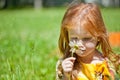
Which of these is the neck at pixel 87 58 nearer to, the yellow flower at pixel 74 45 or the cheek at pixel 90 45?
the cheek at pixel 90 45

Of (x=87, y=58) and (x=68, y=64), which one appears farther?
(x=87, y=58)

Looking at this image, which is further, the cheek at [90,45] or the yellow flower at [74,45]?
→ the cheek at [90,45]

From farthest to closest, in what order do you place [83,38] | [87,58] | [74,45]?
[87,58], [83,38], [74,45]

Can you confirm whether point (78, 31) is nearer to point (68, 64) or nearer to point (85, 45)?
point (85, 45)

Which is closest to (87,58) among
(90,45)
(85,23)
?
(90,45)

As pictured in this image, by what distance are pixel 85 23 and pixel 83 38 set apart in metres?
0.12

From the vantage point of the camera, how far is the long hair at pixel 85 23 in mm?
3496

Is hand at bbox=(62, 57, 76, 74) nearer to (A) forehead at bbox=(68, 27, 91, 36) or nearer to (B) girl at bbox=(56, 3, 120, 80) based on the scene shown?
(B) girl at bbox=(56, 3, 120, 80)

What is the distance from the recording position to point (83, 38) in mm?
3432

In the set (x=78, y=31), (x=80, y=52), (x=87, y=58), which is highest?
(x=78, y=31)

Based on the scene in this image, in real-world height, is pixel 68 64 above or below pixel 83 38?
below

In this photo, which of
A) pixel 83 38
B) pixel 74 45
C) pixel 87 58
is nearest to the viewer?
pixel 74 45

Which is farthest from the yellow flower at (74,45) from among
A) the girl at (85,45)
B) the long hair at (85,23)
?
the long hair at (85,23)

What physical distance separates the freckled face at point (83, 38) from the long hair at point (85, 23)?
3 cm
